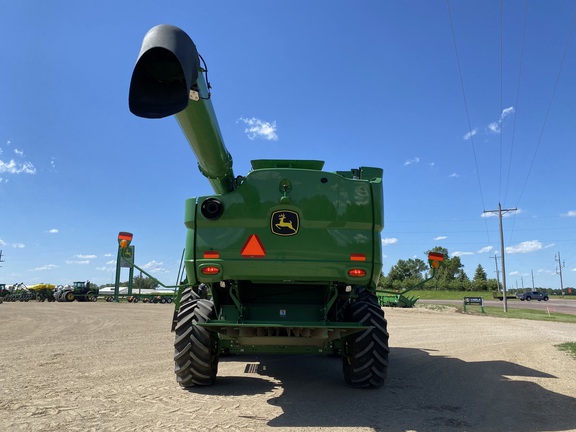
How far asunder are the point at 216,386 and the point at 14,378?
3169 mm

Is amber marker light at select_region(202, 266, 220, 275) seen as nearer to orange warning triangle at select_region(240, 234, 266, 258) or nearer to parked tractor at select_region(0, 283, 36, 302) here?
orange warning triangle at select_region(240, 234, 266, 258)

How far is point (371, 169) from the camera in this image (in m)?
6.48

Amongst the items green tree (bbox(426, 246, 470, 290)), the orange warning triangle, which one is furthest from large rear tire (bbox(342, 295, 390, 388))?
green tree (bbox(426, 246, 470, 290))

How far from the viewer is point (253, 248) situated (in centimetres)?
543

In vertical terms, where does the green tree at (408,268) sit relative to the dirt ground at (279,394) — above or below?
above

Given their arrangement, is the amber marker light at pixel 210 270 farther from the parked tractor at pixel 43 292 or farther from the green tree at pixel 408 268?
the green tree at pixel 408 268

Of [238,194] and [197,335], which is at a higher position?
[238,194]

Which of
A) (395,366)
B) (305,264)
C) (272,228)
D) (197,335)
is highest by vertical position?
(272,228)

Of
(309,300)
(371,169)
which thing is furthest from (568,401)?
(371,169)

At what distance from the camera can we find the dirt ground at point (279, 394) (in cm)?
444

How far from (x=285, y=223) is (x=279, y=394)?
2404mm

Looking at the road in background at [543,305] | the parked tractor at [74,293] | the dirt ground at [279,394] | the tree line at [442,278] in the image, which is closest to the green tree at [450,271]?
the tree line at [442,278]

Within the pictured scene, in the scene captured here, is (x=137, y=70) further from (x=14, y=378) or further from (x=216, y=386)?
(x=14, y=378)

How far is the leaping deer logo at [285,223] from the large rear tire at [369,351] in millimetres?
1733
